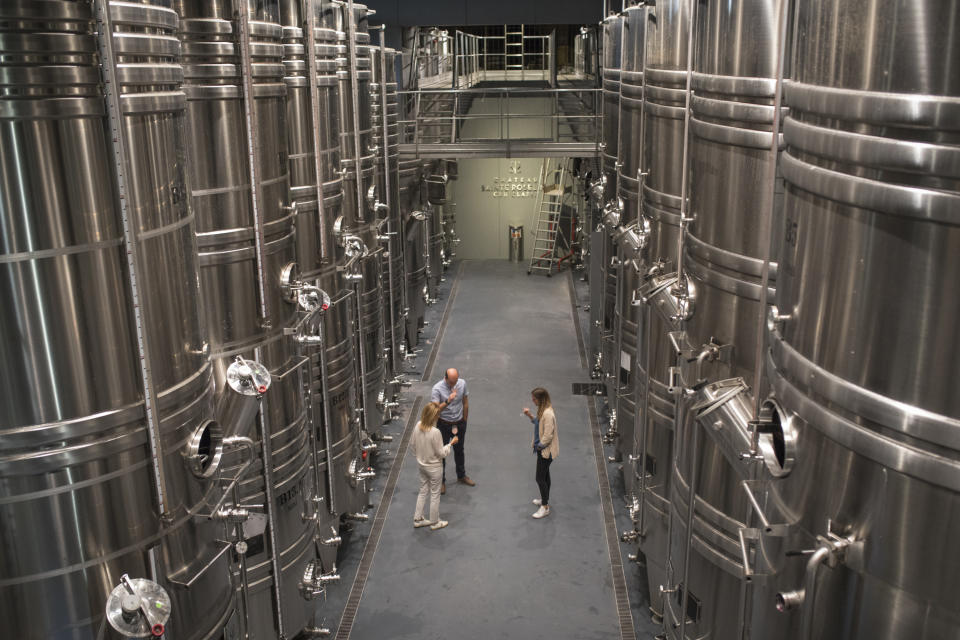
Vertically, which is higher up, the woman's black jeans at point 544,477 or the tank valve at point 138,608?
the tank valve at point 138,608

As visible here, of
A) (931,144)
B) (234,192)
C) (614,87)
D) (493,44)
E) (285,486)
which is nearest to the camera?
(931,144)

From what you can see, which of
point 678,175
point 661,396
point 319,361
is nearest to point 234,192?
point 319,361

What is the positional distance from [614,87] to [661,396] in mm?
4726

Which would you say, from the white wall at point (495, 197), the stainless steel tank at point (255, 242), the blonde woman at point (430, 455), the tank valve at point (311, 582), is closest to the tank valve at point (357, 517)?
the blonde woman at point (430, 455)

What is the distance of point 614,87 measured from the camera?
33.8ft

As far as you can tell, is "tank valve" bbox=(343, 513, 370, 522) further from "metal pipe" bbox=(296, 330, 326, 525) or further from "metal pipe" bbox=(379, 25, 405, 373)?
"metal pipe" bbox=(379, 25, 405, 373)

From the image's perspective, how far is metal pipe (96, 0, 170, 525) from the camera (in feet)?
10.5

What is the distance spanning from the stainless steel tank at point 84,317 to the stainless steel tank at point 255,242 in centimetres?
139

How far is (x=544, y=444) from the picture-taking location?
899cm

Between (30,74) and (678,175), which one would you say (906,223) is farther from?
(678,175)

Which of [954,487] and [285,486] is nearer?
[954,487]

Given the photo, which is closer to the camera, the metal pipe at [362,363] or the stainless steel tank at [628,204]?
the stainless steel tank at [628,204]

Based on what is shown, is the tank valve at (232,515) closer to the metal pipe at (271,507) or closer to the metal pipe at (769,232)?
the metal pipe at (271,507)

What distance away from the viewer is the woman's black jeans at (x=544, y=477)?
905cm
